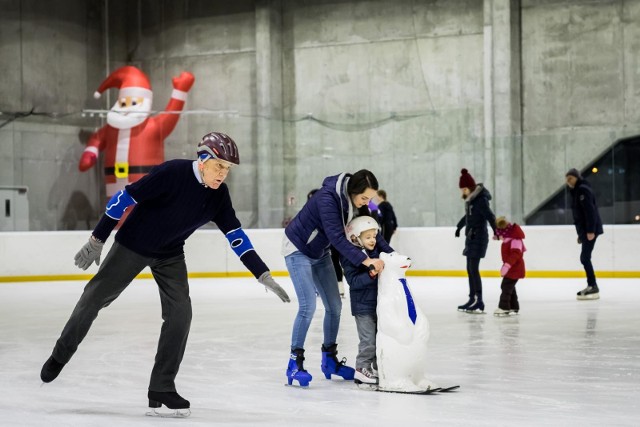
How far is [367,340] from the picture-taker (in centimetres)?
555

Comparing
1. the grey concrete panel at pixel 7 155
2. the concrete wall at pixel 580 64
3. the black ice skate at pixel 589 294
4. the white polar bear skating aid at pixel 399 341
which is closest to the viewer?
the white polar bear skating aid at pixel 399 341

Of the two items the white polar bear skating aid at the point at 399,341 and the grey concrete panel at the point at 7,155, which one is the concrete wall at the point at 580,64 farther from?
the white polar bear skating aid at the point at 399,341

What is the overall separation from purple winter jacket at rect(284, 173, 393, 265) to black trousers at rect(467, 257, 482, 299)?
427 cm

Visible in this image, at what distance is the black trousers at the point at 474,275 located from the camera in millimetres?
9750

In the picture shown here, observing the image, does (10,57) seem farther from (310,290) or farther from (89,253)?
(89,253)

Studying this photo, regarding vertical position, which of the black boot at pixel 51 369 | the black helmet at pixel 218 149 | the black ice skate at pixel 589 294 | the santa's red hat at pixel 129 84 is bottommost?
the black ice skate at pixel 589 294

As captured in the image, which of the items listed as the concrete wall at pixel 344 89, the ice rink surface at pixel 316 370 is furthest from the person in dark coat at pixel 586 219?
the concrete wall at pixel 344 89

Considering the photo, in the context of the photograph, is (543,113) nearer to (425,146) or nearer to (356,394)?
(425,146)

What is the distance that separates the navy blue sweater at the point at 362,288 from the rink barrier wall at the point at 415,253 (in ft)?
32.6

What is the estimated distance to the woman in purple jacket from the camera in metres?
5.32

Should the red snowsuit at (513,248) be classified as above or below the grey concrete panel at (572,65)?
below

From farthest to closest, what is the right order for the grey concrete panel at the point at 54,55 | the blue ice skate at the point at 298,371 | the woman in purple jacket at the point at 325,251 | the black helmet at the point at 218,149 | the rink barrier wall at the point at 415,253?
the grey concrete panel at the point at 54,55 < the rink barrier wall at the point at 415,253 < the blue ice skate at the point at 298,371 < the woman in purple jacket at the point at 325,251 < the black helmet at the point at 218,149

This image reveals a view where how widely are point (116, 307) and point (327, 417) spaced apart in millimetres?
6753

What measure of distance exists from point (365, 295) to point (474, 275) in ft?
14.8
